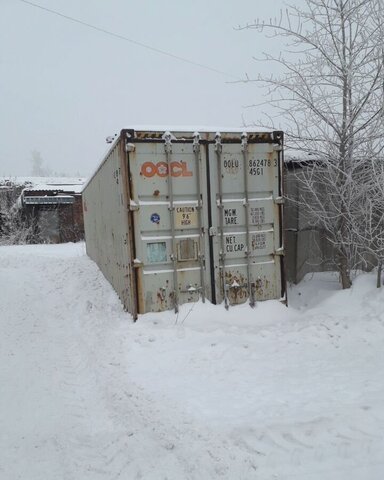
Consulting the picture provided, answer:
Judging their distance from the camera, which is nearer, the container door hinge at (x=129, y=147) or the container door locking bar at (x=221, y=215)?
the container door hinge at (x=129, y=147)

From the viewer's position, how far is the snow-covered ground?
2.95 m

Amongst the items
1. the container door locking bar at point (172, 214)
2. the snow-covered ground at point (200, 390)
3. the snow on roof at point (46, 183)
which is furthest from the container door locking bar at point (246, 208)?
the snow on roof at point (46, 183)

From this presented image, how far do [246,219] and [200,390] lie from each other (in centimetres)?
284

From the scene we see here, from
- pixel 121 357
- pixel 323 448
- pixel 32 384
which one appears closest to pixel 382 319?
pixel 323 448

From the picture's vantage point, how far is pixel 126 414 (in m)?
3.71

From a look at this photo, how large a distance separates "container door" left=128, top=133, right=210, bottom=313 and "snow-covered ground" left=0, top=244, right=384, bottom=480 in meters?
0.32

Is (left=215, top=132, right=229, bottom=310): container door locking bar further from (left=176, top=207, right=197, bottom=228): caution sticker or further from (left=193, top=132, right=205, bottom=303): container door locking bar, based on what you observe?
(left=176, top=207, right=197, bottom=228): caution sticker

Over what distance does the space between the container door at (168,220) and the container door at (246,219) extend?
A: 0.72 ft

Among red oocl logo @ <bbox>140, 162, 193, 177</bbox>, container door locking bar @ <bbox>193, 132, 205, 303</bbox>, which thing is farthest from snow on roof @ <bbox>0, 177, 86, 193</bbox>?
container door locking bar @ <bbox>193, 132, 205, 303</bbox>

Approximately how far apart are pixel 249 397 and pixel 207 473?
3.75 feet


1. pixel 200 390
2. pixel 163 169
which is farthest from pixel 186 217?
pixel 200 390

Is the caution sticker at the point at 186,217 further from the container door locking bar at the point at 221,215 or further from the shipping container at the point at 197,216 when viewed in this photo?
the container door locking bar at the point at 221,215

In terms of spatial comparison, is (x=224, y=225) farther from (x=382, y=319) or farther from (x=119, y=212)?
(x=382, y=319)

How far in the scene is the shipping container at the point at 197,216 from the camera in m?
5.72
